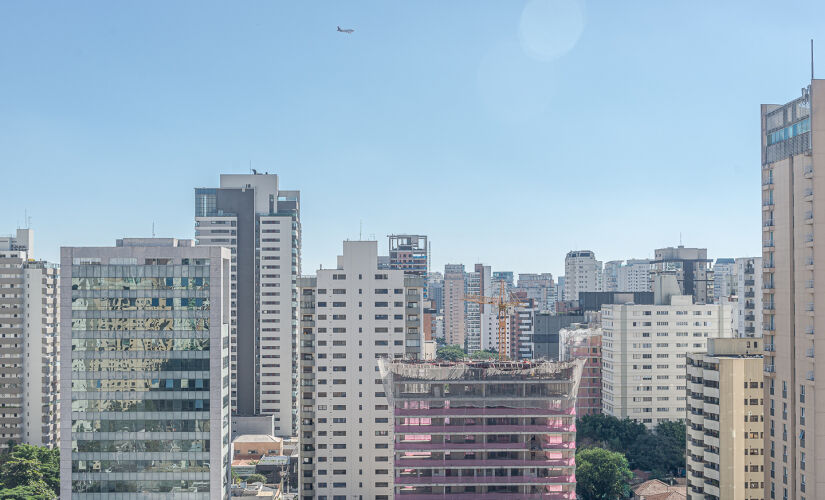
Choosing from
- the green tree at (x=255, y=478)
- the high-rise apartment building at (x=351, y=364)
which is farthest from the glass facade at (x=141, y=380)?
the green tree at (x=255, y=478)

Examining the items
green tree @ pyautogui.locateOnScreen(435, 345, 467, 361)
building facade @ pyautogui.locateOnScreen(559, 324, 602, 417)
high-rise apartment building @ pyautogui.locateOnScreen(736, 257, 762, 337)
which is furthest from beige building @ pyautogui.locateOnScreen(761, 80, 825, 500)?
green tree @ pyautogui.locateOnScreen(435, 345, 467, 361)

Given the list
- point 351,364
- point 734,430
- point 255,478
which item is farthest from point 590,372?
point 734,430

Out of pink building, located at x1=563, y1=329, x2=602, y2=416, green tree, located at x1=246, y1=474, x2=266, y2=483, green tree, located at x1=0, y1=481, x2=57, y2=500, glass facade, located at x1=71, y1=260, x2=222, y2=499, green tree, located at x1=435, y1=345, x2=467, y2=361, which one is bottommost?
green tree, located at x1=246, y1=474, x2=266, y2=483

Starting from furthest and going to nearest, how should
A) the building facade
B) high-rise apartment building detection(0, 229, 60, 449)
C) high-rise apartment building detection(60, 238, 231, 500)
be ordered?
the building facade → high-rise apartment building detection(0, 229, 60, 449) → high-rise apartment building detection(60, 238, 231, 500)

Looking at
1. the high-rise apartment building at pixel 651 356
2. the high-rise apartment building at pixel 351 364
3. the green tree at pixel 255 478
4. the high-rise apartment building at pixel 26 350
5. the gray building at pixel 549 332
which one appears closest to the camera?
the high-rise apartment building at pixel 351 364

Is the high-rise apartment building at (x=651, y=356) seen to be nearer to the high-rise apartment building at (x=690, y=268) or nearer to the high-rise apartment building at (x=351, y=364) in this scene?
the high-rise apartment building at (x=351, y=364)

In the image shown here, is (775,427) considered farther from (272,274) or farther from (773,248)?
(272,274)

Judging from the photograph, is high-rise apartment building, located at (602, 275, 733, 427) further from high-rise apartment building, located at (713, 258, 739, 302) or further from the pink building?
high-rise apartment building, located at (713, 258, 739, 302)
